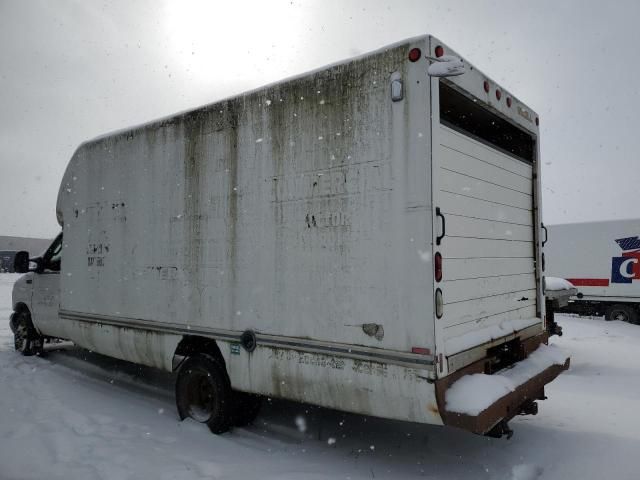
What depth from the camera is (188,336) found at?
481 cm

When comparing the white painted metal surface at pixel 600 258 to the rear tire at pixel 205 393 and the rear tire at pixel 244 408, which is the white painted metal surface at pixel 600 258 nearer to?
the rear tire at pixel 244 408

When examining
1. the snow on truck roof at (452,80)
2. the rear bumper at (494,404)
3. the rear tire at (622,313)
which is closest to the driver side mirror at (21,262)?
the snow on truck roof at (452,80)

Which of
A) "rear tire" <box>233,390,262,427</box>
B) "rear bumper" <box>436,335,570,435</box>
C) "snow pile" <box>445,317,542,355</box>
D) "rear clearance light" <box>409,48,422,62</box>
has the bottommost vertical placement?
"rear tire" <box>233,390,262,427</box>

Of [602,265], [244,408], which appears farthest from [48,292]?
[602,265]

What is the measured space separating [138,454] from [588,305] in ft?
46.5

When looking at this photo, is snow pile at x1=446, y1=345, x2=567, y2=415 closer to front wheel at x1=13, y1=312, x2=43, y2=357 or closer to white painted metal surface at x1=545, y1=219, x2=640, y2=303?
front wheel at x1=13, y1=312, x2=43, y2=357

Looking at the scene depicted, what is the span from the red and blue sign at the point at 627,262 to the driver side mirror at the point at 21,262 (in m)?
14.8

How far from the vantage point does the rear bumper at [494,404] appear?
3039mm

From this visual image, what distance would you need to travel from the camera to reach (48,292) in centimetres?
707

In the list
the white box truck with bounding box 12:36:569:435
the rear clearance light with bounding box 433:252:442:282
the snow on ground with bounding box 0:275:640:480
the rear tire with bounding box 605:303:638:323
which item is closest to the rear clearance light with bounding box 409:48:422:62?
the white box truck with bounding box 12:36:569:435

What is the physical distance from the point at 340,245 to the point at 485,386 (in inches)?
58.7

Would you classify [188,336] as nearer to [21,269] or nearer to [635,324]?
[21,269]

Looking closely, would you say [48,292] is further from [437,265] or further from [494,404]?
[494,404]

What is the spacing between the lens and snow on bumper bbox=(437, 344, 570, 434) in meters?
3.06
